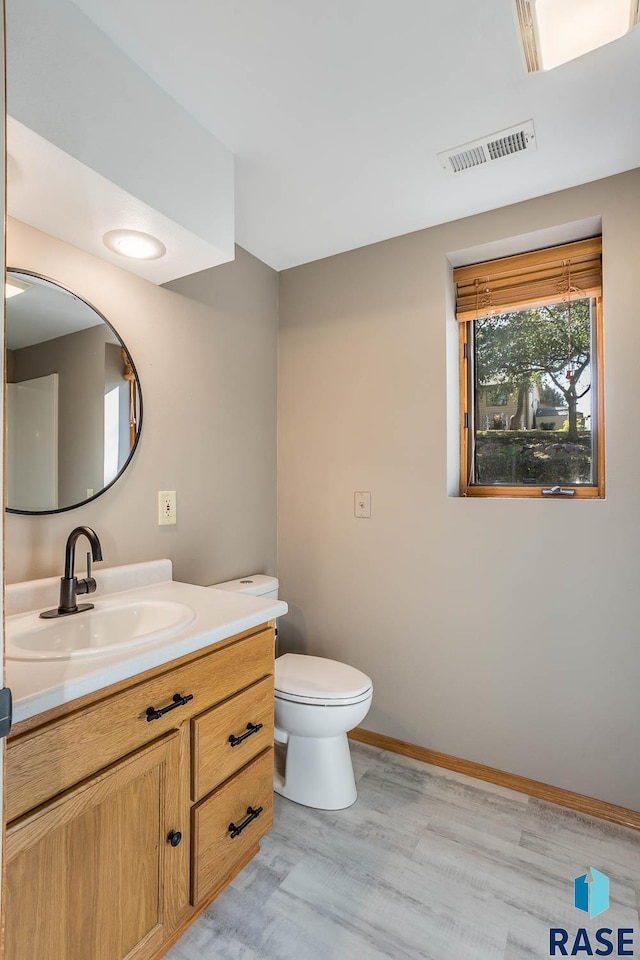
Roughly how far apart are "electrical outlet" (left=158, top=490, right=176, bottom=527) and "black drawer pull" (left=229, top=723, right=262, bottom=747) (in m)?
0.79

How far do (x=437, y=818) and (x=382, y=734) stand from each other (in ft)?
1.62

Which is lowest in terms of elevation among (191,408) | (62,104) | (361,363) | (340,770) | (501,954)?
→ (501,954)

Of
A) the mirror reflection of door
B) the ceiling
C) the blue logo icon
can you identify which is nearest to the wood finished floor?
the blue logo icon

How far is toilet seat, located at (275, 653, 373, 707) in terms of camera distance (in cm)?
175

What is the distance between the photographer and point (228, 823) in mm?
1383

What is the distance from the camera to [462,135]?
1534 mm

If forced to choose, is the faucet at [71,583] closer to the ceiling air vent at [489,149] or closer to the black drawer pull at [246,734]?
the black drawer pull at [246,734]

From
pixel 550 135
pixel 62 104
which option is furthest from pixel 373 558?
pixel 62 104

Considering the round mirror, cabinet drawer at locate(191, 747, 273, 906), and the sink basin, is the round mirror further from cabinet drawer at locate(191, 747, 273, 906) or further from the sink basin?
cabinet drawer at locate(191, 747, 273, 906)

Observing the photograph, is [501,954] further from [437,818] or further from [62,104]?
[62,104]

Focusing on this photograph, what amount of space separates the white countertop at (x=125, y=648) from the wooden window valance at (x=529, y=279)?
157cm

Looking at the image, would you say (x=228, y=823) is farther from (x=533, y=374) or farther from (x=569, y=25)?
(x=569, y=25)

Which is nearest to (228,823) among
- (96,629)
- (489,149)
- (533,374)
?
(96,629)

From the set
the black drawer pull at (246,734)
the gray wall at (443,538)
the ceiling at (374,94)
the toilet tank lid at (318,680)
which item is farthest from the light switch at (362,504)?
the ceiling at (374,94)
